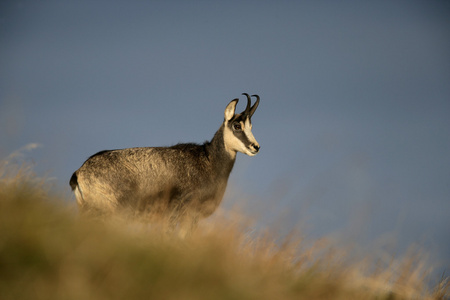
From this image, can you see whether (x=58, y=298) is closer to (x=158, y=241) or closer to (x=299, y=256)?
(x=158, y=241)

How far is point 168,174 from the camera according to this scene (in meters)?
10.5

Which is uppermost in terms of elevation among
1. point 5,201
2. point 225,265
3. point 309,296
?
point 5,201

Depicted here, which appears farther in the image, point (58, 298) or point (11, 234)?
point (11, 234)

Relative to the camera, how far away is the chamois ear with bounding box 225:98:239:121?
38.3 feet

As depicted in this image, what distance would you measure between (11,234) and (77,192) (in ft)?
18.3

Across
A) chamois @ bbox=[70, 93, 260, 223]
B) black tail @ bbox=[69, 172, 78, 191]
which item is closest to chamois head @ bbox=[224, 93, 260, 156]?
chamois @ bbox=[70, 93, 260, 223]

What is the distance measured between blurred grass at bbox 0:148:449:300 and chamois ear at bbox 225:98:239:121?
5.69 metres

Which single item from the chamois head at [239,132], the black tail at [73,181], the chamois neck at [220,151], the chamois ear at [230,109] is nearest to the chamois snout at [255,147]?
the chamois head at [239,132]

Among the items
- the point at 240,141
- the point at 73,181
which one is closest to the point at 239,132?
the point at 240,141

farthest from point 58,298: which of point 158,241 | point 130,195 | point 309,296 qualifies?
point 130,195

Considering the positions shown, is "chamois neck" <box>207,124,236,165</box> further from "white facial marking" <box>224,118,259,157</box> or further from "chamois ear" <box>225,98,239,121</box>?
"chamois ear" <box>225,98,239,121</box>

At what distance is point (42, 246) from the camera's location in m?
4.40

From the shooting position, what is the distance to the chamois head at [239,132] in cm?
1115

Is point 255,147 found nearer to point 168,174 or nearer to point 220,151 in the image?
point 220,151
